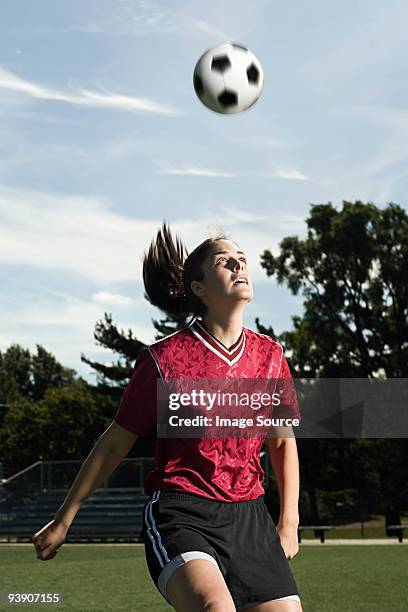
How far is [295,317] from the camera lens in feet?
158

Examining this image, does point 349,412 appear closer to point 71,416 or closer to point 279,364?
point 71,416

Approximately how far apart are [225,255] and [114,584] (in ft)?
36.9

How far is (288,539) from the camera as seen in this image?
449 centimetres

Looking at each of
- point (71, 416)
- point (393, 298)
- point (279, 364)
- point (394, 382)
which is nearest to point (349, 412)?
point (394, 382)

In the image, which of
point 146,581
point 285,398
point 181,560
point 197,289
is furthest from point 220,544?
point 146,581

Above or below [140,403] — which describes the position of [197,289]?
above

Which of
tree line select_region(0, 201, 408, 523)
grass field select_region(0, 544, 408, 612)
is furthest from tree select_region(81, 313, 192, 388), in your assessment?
grass field select_region(0, 544, 408, 612)

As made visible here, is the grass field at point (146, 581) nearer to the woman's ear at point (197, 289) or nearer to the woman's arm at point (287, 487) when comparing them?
the woman's arm at point (287, 487)

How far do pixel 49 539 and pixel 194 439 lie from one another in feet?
2.36

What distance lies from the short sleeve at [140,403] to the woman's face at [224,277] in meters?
0.43

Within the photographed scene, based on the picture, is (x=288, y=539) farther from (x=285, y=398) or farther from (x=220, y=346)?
(x=220, y=346)

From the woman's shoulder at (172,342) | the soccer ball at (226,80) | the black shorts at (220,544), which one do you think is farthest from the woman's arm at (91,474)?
the soccer ball at (226,80)

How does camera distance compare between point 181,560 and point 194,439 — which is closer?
point 181,560

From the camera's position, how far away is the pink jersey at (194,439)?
13.9ft
